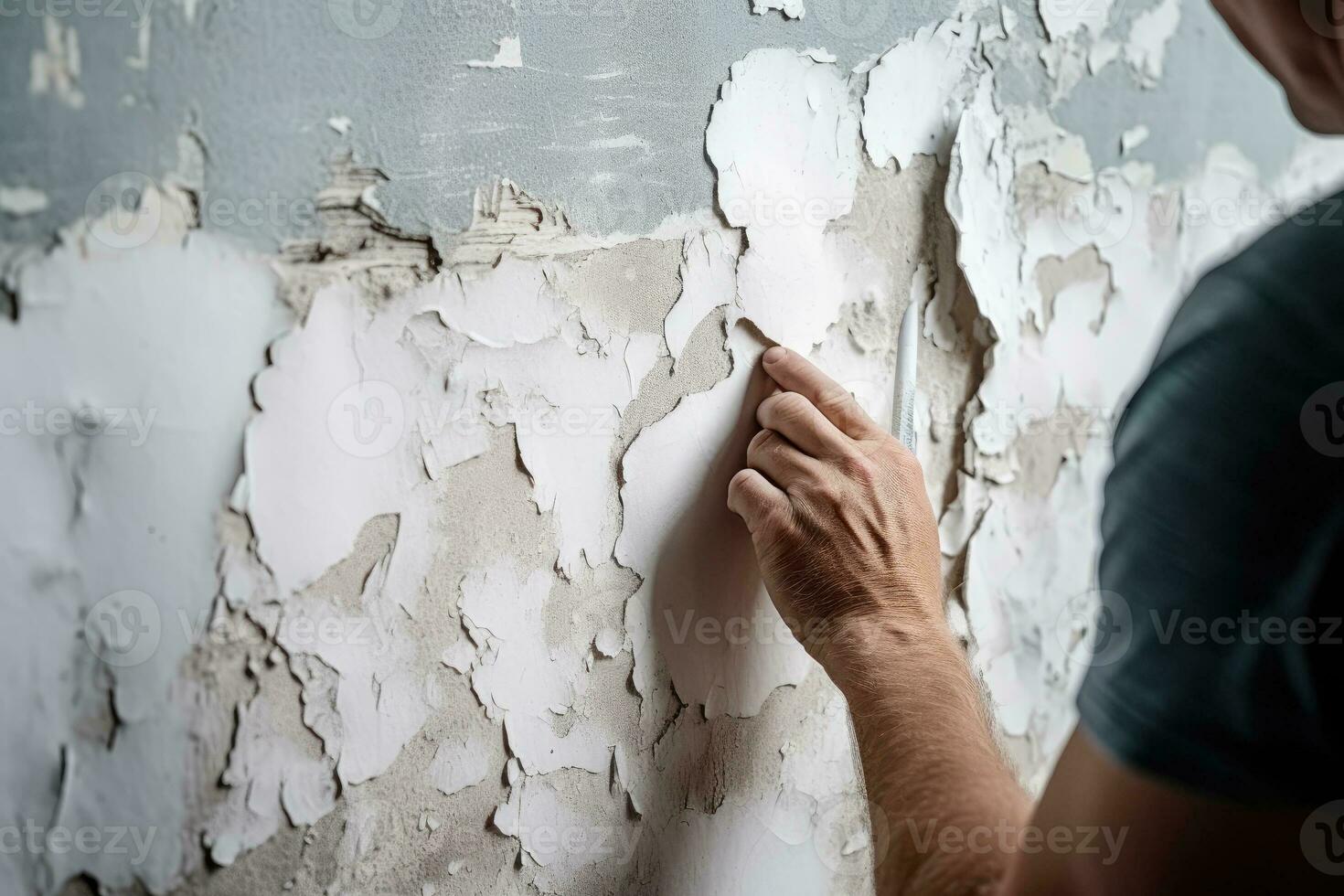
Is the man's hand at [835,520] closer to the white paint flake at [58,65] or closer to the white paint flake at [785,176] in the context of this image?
the white paint flake at [785,176]

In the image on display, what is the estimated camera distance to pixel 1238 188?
1357mm

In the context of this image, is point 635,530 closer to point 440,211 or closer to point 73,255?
point 440,211

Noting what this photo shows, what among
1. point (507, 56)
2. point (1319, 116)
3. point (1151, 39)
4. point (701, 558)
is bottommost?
point (701, 558)

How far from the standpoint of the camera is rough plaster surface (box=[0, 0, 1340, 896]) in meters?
0.69

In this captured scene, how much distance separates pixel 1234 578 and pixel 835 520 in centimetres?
40

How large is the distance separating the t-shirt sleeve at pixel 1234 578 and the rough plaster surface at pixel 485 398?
499 millimetres

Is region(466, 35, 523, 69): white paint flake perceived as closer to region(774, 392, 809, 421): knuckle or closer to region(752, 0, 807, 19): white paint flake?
region(752, 0, 807, 19): white paint flake

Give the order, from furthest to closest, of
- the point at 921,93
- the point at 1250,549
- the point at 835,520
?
the point at 921,93
the point at 835,520
the point at 1250,549

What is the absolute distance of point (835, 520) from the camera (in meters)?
0.88

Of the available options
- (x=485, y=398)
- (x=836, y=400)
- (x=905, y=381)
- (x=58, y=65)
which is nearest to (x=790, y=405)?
(x=836, y=400)

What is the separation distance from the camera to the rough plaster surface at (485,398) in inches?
27.0

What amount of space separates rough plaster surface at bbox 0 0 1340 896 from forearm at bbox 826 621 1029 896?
193 millimetres

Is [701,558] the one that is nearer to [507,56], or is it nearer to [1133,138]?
[507,56]

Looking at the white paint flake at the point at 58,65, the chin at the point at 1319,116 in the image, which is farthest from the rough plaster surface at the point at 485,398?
the chin at the point at 1319,116
